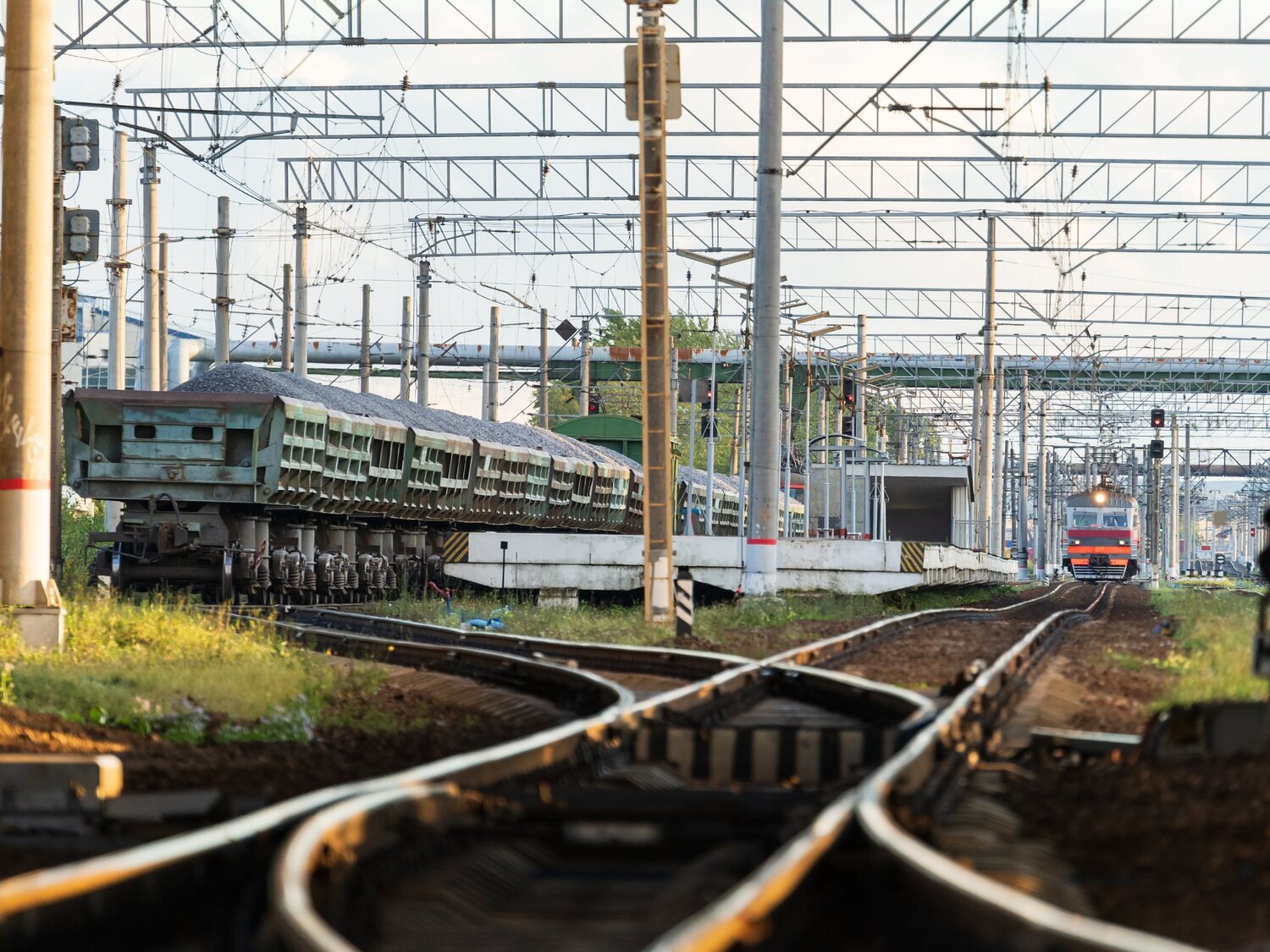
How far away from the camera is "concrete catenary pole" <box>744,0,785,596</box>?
2261 cm

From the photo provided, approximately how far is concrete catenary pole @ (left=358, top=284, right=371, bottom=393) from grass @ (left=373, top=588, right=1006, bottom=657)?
682 inches

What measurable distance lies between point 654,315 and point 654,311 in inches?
2.5

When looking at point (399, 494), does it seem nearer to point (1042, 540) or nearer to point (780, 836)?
point (780, 836)

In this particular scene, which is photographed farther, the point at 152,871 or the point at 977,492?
the point at 977,492

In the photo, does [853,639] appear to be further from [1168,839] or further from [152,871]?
[152,871]

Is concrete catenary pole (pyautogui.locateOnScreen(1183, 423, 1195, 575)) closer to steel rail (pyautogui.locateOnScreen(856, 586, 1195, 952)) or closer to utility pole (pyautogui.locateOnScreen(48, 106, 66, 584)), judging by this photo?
utility pole (pyautogui.locateOnScreen(48, 106, 66, 584))

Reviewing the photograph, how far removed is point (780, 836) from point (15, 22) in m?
11.5

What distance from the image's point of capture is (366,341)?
4772cm

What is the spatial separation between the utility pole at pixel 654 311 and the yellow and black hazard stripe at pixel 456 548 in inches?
278

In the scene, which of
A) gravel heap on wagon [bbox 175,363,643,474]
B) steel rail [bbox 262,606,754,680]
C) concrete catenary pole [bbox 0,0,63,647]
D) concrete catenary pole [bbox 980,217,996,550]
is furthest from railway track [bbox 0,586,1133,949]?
concrete catenary pole [bbox 980,217,996,550]

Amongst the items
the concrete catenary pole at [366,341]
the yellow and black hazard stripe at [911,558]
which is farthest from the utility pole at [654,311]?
the concrete catenary pole at [366,341]

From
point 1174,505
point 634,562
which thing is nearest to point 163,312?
point 634,562

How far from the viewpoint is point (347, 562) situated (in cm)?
2742

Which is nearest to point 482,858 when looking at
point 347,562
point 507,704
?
point 507,704
